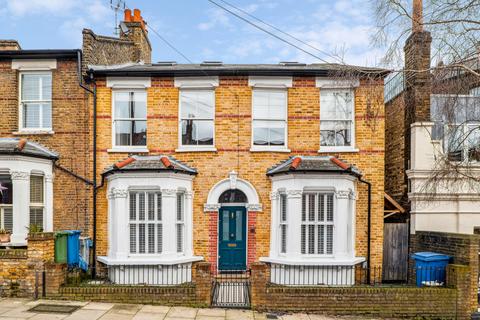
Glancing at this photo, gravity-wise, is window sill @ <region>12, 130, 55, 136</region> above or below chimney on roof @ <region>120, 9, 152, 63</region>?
below

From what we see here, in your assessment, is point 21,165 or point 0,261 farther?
point 21,165

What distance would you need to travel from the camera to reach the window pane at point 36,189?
1066 centimetres

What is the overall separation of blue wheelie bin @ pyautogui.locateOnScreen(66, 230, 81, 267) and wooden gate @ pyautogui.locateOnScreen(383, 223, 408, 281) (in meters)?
9.16

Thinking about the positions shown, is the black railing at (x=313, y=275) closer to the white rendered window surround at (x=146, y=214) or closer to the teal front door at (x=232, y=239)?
the teal front door at (x=232, y=239)

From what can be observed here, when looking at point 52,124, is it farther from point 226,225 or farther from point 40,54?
point 226,225

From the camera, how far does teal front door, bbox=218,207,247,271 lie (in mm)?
11000

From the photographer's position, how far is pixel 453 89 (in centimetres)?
802

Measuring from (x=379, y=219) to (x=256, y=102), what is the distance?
5.32 meters

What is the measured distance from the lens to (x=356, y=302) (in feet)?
27.6

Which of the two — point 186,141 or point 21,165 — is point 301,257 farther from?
point 21,165

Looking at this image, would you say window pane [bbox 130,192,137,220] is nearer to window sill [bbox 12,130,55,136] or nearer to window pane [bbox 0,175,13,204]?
window sill [bbox 12,130,55,136]

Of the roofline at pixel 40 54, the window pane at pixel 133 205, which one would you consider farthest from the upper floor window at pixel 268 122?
the roofline at pixel 40 54

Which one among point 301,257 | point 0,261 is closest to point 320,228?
point 301,257

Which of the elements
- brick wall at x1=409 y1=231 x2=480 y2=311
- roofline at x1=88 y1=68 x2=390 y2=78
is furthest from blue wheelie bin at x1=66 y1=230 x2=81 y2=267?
brick wall at x1=409 y1=231 x2=480 y2=311
